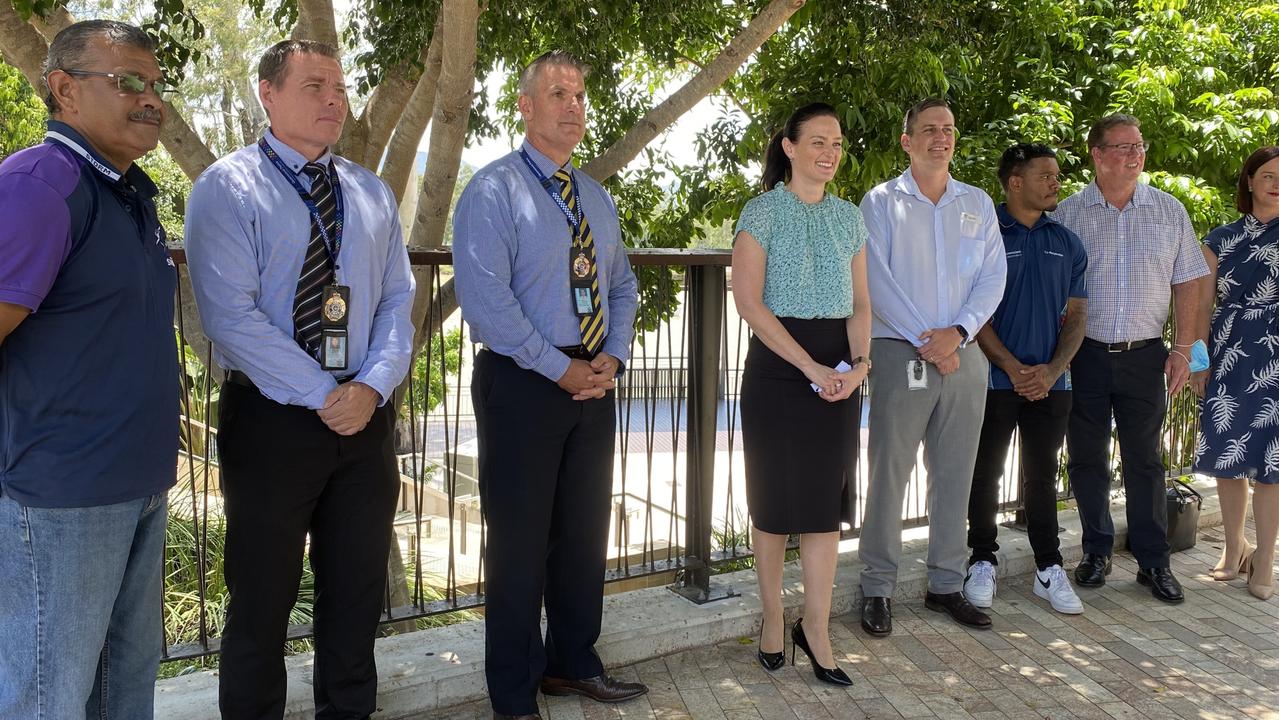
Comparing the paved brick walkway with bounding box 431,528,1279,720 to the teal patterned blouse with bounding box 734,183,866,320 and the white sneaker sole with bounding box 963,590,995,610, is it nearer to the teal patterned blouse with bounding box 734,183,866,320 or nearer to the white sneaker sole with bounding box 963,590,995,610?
the white sneaker sole with bounding box 963,590,995,610

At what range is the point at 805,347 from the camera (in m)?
3.39

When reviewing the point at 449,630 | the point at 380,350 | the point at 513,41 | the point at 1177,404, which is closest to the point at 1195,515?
the point at 1177,404

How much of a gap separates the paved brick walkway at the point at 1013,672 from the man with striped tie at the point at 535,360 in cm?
48

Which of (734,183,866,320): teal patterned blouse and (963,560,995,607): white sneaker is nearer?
(734,183,866,320): teal patterned blouse

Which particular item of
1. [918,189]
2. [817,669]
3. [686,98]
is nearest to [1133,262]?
[918,189]

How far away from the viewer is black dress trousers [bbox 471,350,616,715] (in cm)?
298

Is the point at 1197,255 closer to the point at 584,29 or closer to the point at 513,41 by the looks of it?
the point at 584,29

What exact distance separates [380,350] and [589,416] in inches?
28.9

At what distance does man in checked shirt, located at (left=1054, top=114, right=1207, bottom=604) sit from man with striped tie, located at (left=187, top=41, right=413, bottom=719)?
124 inches

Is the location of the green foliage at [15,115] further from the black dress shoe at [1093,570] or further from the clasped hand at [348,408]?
the black dress shoe at [1093,570]

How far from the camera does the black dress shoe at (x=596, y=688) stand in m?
3.26

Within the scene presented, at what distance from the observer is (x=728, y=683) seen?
3486mm

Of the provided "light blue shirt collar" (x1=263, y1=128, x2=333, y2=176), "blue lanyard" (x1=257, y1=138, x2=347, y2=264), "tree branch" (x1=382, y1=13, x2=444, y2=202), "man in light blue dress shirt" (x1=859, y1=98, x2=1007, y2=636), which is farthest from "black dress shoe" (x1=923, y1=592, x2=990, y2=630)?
"tree branch" (x1=382, y1=13, x2=444, y2=202)

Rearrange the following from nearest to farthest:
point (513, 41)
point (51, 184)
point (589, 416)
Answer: point (51, 184) → point (589, 416) → point (513, 41)
